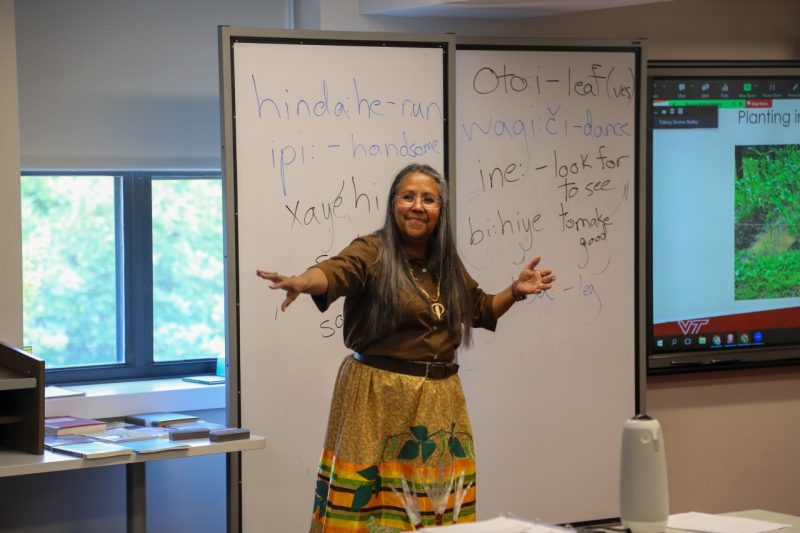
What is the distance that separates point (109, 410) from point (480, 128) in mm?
1792

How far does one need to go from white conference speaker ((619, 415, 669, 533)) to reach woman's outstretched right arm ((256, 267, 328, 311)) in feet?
3.10

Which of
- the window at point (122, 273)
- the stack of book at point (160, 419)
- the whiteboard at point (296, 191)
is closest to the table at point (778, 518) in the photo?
the whiteboard at point (296, 191)

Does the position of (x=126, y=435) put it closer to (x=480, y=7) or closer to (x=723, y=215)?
(x=480, y=7)

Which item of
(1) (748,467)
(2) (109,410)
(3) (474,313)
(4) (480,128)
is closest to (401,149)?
(4) (480,128)

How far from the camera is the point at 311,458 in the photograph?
4234 millimetres

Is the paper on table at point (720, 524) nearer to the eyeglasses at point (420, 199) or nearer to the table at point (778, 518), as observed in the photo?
the table at point (778, 518)

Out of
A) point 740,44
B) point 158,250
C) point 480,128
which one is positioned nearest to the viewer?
point 480,128

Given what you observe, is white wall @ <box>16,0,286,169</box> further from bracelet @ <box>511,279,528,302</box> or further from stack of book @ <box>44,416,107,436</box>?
bracelet @ <box>511,279,528,302</box>

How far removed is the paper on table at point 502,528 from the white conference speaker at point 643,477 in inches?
5.8

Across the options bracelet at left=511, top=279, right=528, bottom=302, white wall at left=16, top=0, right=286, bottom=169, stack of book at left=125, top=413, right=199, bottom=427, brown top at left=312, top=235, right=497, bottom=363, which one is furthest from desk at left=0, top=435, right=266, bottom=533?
white wall at left=16, top=0, right=286, bottom=169

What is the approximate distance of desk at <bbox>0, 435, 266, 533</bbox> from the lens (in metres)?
3.41

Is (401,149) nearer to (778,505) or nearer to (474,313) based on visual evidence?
(474,313)

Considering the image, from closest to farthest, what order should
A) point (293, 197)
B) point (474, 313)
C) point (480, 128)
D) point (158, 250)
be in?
point (474, 313) → point (293, 197) → point (480, 128) → point (158, 250)

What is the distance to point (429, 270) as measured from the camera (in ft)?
10.9
